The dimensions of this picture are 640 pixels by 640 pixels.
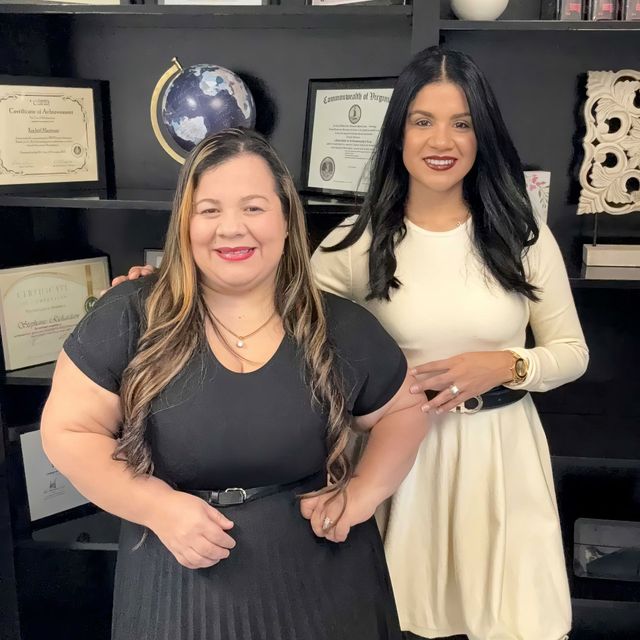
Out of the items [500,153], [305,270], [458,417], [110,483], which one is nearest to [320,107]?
[500,153]

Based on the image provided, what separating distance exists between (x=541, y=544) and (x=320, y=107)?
1.11 meters

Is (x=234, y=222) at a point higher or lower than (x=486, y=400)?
higher

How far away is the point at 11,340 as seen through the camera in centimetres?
182

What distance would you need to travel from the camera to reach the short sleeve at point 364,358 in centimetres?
121

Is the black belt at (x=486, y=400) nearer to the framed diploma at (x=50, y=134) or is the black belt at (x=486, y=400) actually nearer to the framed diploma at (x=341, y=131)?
the framed diploma at (x=341, y=131)

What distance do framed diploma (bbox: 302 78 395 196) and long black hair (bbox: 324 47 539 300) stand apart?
22cm

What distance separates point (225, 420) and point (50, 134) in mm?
1013

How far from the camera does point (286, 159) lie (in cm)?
195

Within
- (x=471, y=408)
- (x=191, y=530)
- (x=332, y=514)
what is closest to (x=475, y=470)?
(x=471, y=408)

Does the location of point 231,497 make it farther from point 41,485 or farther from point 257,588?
point 41,485

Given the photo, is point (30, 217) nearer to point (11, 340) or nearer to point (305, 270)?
point (11, 340)

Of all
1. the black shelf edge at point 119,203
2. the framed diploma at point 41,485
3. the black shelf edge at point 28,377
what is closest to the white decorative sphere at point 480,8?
the black shelf edge at point 119,203

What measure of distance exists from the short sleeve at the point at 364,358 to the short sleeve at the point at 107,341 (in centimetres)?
32

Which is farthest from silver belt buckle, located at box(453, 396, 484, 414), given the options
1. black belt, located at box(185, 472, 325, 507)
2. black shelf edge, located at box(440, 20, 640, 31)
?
black shelf edge, located at box(440, 20, 640, 31)
